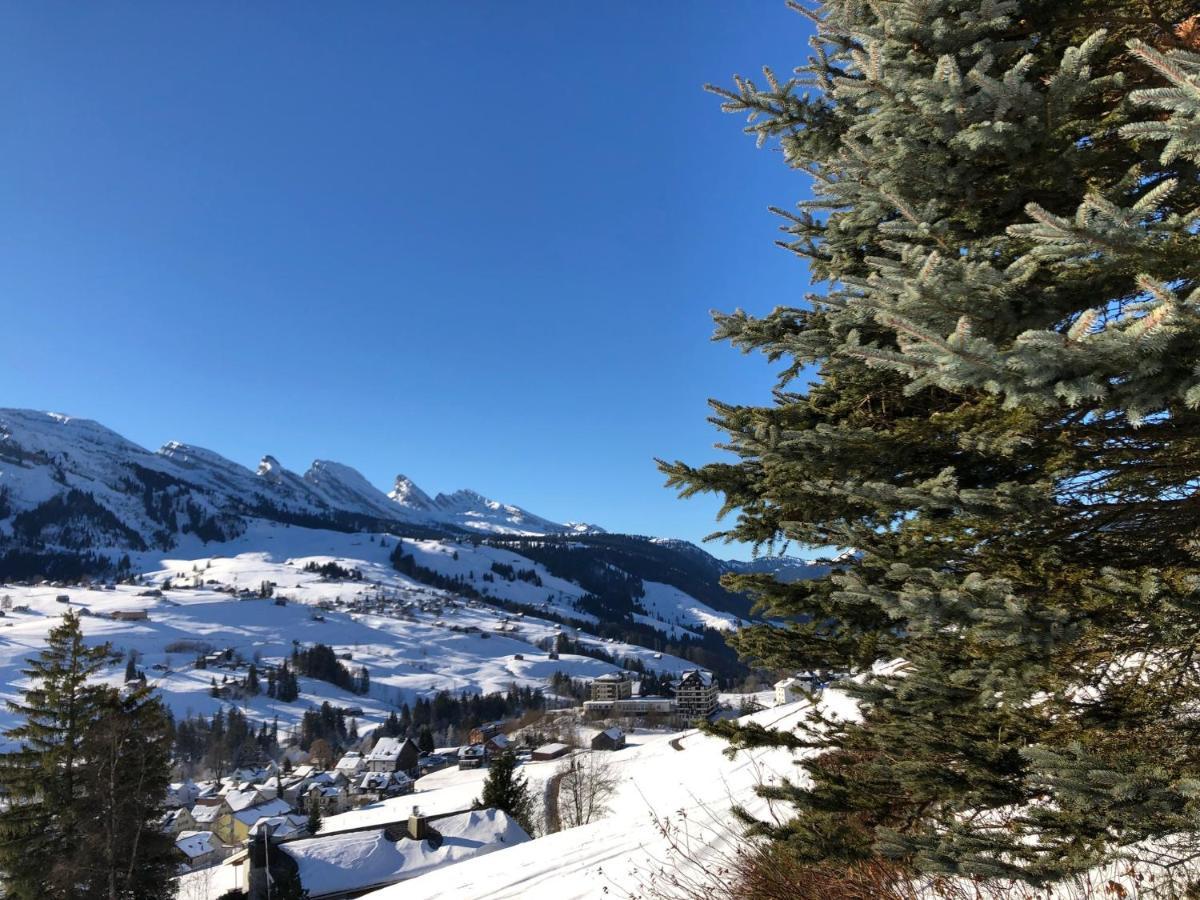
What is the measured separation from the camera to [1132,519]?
4.32 m

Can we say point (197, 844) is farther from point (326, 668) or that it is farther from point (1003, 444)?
point (326, 668)

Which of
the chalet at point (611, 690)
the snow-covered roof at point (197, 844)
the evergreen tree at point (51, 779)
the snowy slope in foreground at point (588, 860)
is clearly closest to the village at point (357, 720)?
the snow-covered roof at point (197, 844)

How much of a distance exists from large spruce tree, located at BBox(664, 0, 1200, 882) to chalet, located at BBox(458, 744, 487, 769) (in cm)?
8382

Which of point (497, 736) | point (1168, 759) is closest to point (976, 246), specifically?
point (1168, 759)

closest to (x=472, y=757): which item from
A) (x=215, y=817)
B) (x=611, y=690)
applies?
(x=215, y=817)

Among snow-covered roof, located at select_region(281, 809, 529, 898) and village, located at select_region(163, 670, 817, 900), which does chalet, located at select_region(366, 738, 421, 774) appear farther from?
snow-covered roof, located at select_region(281, 809, 529, 898)

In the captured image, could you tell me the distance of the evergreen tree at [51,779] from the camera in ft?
55.8

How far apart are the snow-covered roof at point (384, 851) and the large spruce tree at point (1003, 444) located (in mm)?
31831

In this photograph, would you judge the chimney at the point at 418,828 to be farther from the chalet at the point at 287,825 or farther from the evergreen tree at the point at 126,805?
the chalet at the point at 287,825

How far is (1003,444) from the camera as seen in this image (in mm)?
3762

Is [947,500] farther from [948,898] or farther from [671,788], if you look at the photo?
[671,788]

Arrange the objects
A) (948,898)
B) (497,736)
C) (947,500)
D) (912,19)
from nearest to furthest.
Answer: (947,500) → (912,19) → (948,898) → (497,736)

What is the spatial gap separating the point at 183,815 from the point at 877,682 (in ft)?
280

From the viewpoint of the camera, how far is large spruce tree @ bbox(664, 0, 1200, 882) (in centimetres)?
273
